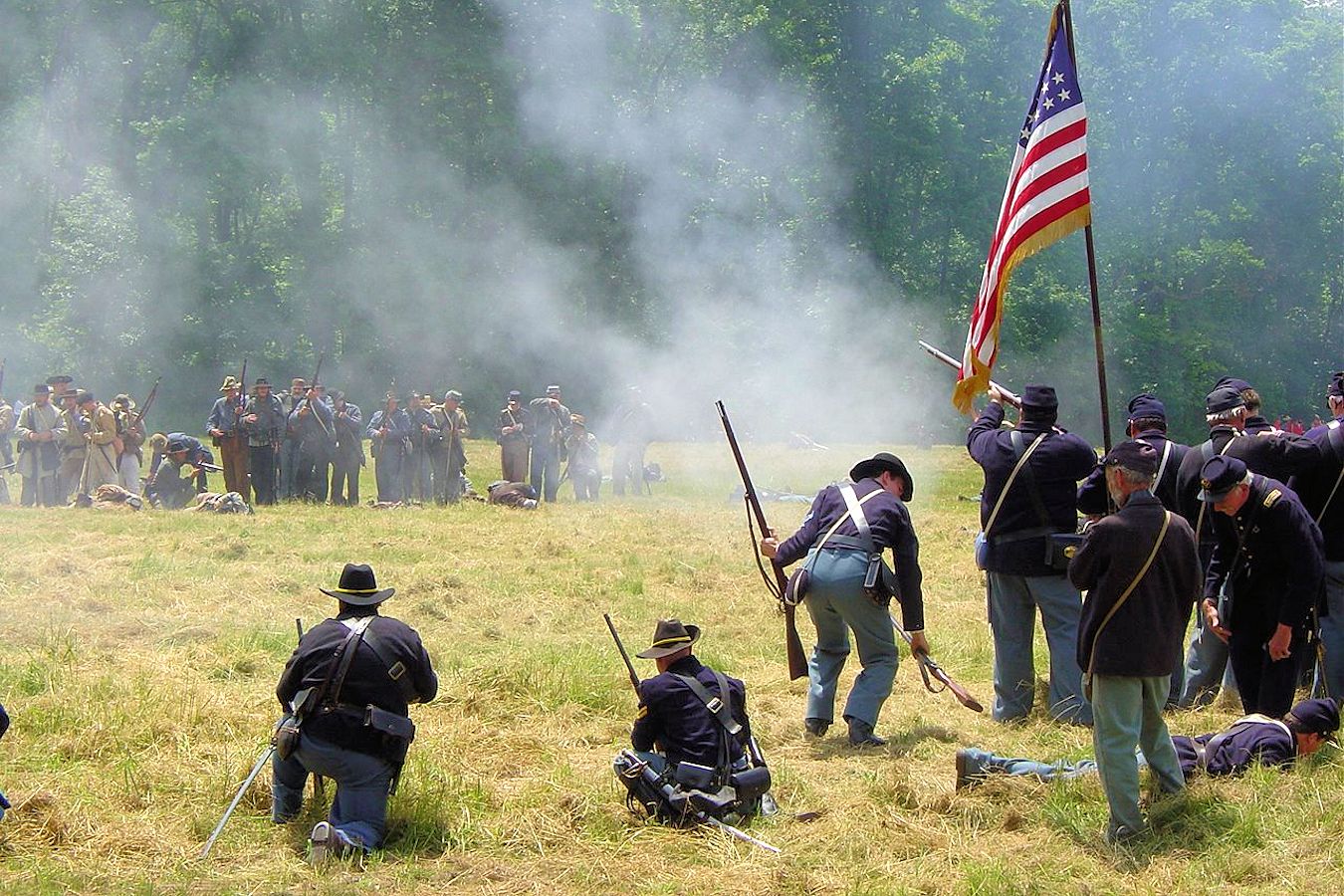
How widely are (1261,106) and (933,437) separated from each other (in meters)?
18.6

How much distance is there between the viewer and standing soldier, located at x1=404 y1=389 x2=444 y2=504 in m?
20.3

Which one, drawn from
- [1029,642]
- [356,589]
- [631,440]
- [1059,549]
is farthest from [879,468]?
[631,440]

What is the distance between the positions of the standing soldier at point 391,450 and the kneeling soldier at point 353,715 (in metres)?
13.7

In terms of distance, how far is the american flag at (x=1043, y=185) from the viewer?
8297 millimetres

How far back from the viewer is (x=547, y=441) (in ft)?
69.5

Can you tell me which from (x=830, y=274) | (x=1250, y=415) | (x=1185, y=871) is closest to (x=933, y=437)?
(x=830, y=274)

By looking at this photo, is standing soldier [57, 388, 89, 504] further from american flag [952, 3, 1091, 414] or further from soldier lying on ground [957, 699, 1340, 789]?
soldier lying on ground [957, 699, 1340, 789]

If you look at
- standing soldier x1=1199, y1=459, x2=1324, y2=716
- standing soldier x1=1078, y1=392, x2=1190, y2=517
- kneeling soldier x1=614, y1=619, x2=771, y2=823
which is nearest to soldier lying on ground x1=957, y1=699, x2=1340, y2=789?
standing soldier x1=1199, y1=459, x2=1324, y2=716

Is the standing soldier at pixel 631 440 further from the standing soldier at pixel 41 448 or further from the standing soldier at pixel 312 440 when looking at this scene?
the standing soldier at pixel 41 448

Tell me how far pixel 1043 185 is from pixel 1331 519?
97.4 inches

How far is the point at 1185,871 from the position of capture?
582cm

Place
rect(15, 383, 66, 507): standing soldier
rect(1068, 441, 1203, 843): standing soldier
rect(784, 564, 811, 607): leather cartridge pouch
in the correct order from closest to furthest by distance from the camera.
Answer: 1. rect(1068, 441, 1203, 843): standing soldier
2. rect(784, 564, 811, 607): leather cartridge pouch
3. rect(15, 383, 66, 507): standing soldier

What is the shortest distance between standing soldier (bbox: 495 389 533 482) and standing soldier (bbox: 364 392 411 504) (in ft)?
5.23

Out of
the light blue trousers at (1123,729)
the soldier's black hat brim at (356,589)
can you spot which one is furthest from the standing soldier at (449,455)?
the light blue trousers at (1123,729)
